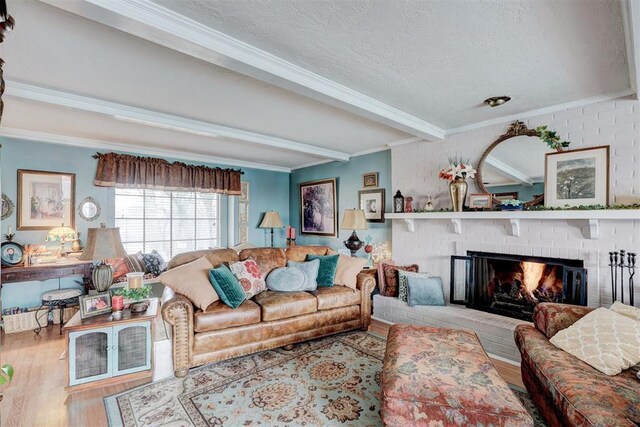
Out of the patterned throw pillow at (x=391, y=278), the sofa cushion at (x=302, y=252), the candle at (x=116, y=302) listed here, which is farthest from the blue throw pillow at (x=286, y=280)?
the candle at (x=116, y=302)

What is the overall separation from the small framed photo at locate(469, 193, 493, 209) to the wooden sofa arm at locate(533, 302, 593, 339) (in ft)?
4.20

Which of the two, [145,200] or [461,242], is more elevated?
[145,200]

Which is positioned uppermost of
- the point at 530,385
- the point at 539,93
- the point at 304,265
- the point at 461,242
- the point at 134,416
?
the point at 539,93

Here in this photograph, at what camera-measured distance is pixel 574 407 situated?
1.61 metres

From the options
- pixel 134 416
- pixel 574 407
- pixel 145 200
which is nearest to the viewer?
pixel 574 407

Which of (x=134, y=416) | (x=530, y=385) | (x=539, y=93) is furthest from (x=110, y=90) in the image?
(x=530, y=385)

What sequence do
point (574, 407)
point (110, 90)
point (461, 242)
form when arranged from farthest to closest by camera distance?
point (461, 242), point (110, 90), point (574, 407)

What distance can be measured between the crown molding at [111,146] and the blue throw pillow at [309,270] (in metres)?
2.61

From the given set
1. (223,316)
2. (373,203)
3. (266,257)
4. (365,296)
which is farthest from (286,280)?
(373,203)

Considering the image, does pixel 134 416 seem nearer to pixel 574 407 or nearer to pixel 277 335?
pixel 277 335

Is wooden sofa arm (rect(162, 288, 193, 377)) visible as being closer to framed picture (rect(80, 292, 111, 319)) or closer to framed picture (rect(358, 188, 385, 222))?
framed picture (rect(80, 292, 111, 319))

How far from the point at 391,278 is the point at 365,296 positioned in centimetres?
47

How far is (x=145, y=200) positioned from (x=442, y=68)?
14.9 ft

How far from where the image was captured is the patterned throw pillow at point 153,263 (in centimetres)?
461
